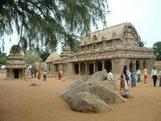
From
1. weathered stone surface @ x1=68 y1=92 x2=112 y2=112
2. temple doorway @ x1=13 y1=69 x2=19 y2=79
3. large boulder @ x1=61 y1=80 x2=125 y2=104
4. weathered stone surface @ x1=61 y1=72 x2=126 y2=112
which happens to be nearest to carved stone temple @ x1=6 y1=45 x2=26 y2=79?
temple doorway @ x1=13 y1=69 x2=19 y2=79

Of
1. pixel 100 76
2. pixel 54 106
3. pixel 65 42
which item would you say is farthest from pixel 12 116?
pixel 100 76

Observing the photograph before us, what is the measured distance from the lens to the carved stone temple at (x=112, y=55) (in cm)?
4856

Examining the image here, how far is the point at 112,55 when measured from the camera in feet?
161

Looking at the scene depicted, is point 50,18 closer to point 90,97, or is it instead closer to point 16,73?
point 90,97

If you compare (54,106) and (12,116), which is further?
(54,106)

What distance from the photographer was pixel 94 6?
13289 millimetres

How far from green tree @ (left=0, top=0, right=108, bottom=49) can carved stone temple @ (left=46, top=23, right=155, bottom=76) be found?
100.0ft

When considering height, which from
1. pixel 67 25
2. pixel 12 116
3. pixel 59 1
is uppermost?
pixel 59 1

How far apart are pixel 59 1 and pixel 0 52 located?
3.24 m

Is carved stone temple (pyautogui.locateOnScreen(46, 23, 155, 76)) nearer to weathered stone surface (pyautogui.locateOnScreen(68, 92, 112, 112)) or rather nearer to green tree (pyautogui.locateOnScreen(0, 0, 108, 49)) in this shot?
weathered stone surface (pyautogui.locateOnScreen(68, 92, 112, 112))

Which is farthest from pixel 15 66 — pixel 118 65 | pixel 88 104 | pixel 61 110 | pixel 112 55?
pixel 88 104

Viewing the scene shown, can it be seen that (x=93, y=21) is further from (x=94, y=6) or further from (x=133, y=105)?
(x=133, y=105)

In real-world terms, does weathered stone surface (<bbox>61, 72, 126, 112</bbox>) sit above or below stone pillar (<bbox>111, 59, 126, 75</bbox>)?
below

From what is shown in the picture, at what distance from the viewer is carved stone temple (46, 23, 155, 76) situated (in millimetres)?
48562
